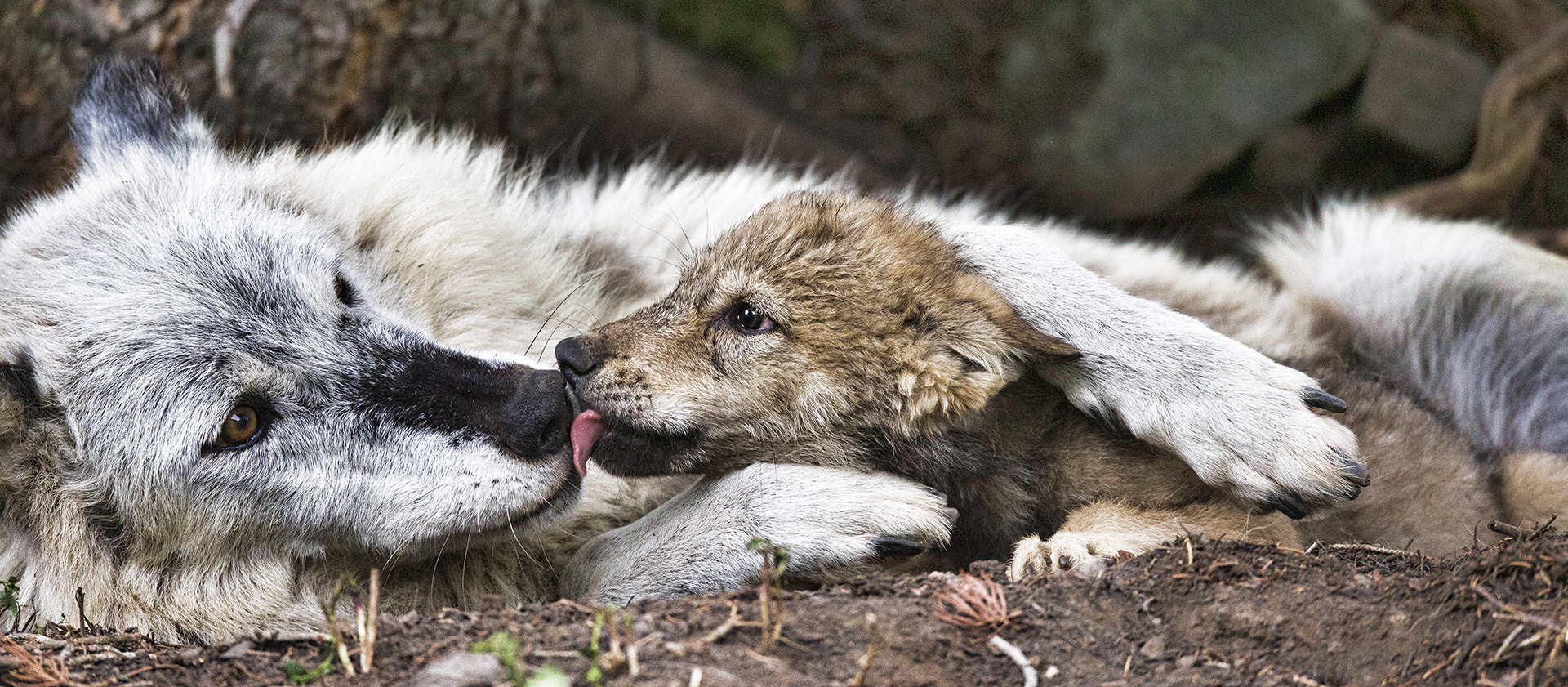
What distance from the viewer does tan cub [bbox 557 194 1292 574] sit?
116 inches

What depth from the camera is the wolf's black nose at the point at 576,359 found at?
3029 mm

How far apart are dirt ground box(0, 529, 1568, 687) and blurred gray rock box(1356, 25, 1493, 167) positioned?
15.4 feet

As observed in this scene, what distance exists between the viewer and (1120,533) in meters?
2.81

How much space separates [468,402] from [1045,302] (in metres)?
1.56

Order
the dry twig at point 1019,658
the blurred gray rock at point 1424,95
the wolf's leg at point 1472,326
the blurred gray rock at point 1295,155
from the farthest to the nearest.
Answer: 1. the blurred gray rock at point 1295,155
2. the blurred gray rock at point 1424,95
3. the wolf's leg at point 1472,326
4. the dry twig at point 1019,658

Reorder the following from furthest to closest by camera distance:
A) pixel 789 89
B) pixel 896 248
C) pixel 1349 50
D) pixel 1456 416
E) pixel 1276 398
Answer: pixel 789 89 → pixel 1349 50 → pixel 1456 416 → pixel 896 248 → pixel 1276 398

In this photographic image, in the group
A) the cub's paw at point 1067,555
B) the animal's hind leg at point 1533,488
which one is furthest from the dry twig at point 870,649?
the animal's hind leg at point 1533,488

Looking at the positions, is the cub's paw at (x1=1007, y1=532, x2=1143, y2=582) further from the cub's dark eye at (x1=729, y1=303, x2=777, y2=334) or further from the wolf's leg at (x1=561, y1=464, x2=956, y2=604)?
the cub's dark eye at (x1=729, y1=303, x2=777, y2=334)

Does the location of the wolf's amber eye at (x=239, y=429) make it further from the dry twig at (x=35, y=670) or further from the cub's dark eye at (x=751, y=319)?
the cub's dark eye at (x=751, y=319)

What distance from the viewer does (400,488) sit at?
301cm

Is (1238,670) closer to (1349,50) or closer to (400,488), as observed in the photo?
(400,488)

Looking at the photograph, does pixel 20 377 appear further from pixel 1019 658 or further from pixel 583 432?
pixel 1019 658

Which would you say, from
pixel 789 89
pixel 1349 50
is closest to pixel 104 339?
pixel 789 89

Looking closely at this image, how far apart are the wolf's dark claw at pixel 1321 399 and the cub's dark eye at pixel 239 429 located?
267 cm
